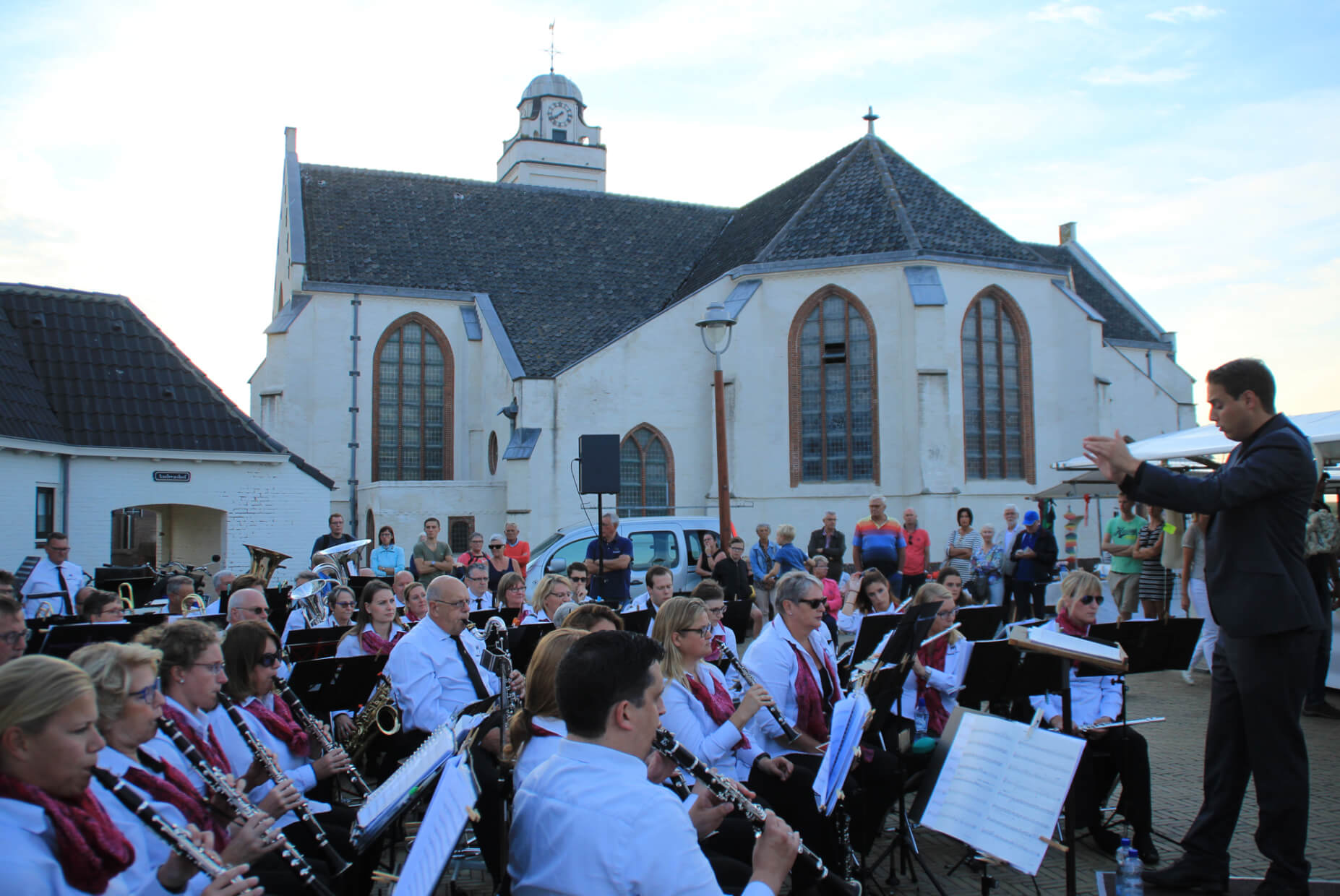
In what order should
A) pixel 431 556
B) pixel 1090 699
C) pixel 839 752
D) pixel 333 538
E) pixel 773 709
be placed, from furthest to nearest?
pixel 431 556 < pixel 333 538 < pixel 1090 699 < pixel 773 709 < pixel 839 752

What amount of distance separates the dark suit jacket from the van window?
37.0 feet

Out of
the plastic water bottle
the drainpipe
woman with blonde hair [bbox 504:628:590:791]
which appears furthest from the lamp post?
the drainpipe

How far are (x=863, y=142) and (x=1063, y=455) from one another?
10081 mm

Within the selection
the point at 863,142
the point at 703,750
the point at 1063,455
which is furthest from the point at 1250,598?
the point at 863,142

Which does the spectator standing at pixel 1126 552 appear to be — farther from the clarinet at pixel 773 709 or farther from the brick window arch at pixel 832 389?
the brick window arch at pixel 832 389

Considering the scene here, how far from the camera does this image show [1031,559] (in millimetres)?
13492

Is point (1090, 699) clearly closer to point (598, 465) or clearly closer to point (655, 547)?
point (598, 465)

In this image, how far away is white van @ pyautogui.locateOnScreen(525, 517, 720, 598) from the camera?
15.2 m

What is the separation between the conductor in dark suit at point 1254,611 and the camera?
402cm

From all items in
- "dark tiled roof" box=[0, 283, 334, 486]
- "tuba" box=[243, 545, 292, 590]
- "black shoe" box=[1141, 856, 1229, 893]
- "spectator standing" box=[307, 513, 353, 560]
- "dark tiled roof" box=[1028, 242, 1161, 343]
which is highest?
"dark tiled roof" box=[1028, 242, 1161, 343]

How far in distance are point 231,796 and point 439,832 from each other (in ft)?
4.64

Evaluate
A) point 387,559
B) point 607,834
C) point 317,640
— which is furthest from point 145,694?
point 387,559

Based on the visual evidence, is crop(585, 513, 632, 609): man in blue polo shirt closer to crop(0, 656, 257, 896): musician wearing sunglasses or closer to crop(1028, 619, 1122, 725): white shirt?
crop(1028, 619, 1122, 725): white shirt

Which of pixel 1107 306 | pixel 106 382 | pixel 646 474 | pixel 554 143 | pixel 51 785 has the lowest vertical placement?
pixel 51 785
